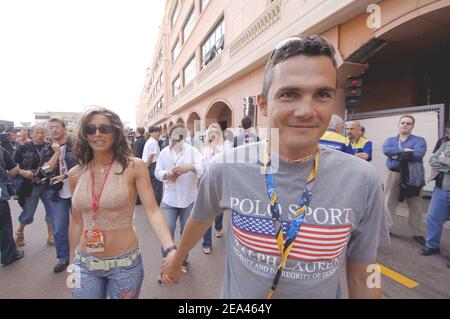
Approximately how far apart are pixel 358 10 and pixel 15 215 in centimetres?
934

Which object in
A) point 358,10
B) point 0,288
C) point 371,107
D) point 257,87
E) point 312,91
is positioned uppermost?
point 358,10

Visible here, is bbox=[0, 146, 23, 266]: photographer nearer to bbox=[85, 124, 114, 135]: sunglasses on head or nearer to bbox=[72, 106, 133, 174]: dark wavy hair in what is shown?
bbox=[72, 106, 133, 174]: dark wavy hair

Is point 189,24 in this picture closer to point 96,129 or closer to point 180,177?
point 180,177

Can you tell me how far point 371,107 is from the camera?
10289 millimetres

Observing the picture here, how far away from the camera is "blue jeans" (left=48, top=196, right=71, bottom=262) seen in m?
3.44

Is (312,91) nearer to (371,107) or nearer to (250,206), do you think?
(250,206)

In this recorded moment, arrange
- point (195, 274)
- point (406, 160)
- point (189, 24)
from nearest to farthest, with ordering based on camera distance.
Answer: point (195, 274)
point (406, 160)
point (189, 24)

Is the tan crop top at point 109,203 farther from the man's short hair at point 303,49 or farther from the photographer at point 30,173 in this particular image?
the photographer at point 30,173

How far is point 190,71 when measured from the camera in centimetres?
2158

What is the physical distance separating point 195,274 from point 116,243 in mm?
1767

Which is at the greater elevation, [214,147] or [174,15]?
[174,15]

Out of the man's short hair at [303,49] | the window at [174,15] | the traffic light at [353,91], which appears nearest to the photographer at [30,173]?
the man's short hair at [303,49]

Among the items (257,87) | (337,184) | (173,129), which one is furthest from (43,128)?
(257,87)

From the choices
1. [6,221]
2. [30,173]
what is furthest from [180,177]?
[6,221]
